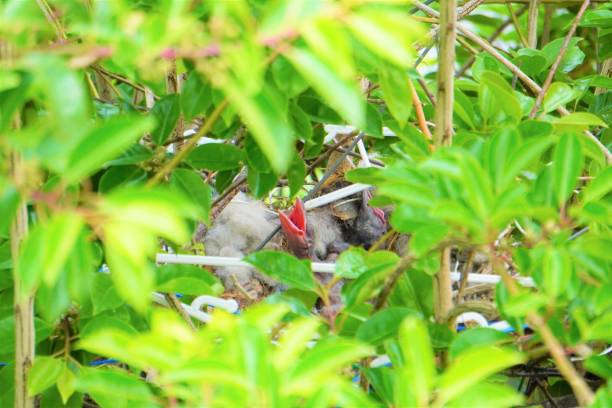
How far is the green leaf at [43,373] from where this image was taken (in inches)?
29.4

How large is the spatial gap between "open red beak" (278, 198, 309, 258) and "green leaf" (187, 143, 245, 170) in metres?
0.18

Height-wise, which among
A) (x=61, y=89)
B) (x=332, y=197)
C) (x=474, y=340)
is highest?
(x=61, y=89)

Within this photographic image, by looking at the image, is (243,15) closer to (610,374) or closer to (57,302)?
(57,302)

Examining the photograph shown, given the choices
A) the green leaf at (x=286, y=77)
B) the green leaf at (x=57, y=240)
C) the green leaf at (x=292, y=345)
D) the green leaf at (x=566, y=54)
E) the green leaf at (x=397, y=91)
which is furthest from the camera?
the green leaf at (x=566, y=54)

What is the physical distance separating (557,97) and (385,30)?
20.9 inches

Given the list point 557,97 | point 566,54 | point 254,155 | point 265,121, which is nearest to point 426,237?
point 265,121

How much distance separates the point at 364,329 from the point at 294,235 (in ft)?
1.13

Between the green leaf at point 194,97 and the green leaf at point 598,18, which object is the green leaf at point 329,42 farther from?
the green leaf at point 598,18

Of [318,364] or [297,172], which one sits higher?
[297,172]

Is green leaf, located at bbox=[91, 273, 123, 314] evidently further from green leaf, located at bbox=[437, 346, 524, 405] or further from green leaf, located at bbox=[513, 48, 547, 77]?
green leaf, located at bbox=[513, 48, 547, 77]

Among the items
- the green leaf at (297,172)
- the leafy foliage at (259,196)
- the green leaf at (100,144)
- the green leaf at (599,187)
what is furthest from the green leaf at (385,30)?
the green leaf at (297,172)

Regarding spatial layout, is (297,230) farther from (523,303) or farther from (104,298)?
(523,303)

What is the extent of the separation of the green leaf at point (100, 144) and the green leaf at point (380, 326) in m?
0.30

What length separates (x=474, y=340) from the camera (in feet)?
2.24
